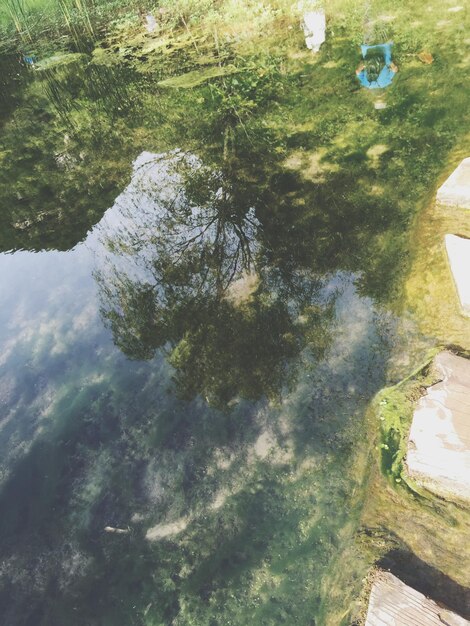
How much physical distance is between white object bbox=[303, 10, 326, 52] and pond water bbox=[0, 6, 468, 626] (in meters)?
1.54

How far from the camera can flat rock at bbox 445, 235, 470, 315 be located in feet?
11.2

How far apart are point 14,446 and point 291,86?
6.41 metres

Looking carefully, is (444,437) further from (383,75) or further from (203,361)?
(383,75)

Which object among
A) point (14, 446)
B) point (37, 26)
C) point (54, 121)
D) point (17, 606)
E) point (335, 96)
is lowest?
point (17, 606)

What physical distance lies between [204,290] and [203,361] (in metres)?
0.89

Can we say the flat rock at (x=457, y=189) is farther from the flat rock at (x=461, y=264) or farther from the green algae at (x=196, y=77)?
the green algae at (x=196, y=77)

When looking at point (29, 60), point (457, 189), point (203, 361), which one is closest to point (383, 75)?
point (457, 189)

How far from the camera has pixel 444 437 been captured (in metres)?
2.67

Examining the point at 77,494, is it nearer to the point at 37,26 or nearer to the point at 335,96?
the point at 335,96

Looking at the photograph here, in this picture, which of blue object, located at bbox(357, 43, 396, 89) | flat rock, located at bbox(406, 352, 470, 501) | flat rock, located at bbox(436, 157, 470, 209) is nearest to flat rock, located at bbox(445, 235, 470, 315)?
flat rock, located at bbox(436, 157, 470, 209)

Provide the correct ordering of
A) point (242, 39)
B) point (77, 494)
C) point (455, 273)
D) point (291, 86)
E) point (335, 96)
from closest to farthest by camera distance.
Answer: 1. point (77, 494)
2. point (455, 273)
3. point (335, 96)
4. point (291, 86)
5. point (242, 39)

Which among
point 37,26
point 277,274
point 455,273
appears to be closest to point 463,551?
point 455,273

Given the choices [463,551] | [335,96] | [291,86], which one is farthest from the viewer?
[291,86]

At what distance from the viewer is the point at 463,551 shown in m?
2.43
